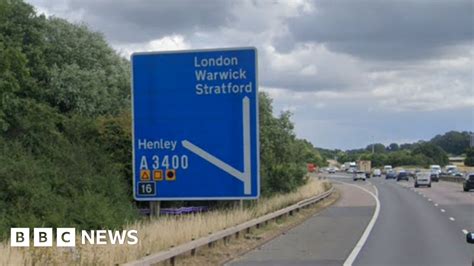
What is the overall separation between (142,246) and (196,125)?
107 inches

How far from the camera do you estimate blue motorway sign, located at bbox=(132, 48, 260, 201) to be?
1284cm

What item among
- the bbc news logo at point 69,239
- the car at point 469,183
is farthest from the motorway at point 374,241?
the car at point 469,183

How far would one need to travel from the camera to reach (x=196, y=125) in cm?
1333

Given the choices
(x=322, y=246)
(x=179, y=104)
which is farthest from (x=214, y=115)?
(x=322, y=246)

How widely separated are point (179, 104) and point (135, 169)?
57.0 inches

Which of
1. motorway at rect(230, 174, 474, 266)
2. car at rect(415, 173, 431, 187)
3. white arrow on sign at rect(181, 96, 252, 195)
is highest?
white arrow on sign at rect(181, 96, 252, 195)

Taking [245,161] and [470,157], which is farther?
[470,157]

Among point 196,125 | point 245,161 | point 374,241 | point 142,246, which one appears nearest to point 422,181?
point 374,241

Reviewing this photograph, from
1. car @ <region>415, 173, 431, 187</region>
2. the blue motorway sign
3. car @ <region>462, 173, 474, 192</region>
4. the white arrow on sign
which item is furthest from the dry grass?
car @ <region>415, 173, 431, 187</region>

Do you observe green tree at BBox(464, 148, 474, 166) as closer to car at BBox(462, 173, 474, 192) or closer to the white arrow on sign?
car at BBox(462, 173, 474, 192)

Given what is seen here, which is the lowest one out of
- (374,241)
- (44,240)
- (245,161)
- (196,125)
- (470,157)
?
(374,241)

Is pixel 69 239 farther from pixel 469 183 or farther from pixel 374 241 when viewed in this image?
pixel 469 183

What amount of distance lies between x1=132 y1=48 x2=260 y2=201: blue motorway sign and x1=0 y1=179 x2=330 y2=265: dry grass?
126 cm

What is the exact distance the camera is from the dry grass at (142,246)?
456 inches
